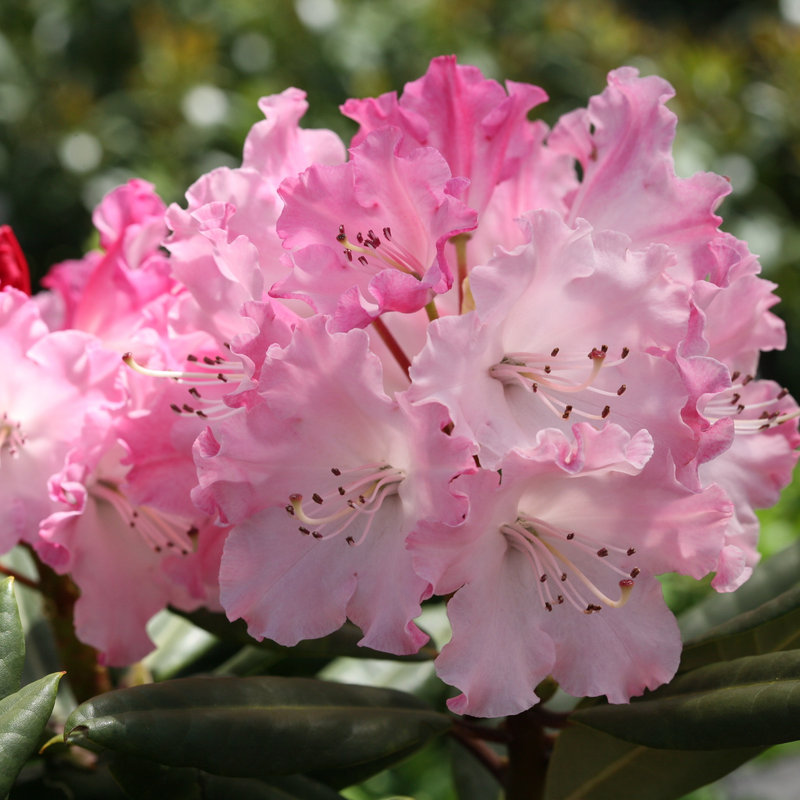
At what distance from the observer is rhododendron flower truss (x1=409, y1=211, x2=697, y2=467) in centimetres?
51

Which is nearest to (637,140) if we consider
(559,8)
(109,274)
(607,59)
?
(109,274)

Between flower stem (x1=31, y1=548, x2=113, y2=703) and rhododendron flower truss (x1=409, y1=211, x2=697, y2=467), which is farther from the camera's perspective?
flower stem (x1=31, y1=548, x2=113, y2=703)

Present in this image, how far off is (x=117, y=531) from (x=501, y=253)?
0.39 metres

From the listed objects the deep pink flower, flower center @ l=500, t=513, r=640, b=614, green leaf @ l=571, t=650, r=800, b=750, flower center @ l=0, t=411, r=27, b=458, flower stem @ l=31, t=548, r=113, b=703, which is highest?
the deep pink flower

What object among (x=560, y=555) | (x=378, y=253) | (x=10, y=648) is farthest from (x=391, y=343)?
(x=10, y=648)

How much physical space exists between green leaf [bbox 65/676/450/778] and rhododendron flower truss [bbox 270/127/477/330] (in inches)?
9.8

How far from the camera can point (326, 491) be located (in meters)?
0.58

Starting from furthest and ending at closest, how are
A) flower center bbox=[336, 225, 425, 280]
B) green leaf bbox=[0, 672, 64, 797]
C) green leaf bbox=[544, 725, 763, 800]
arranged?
green leaf bbox=[544, 725, 763, 800]
flower center bbox=[336, 225, 425, 280]
green leaf bbox=[0, 672, 64, 797]


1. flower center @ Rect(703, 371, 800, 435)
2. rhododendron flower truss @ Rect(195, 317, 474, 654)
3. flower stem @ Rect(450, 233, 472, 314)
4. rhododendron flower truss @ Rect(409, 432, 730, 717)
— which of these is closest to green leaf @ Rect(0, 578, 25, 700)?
rhododendron flower truss @ Rect(195, 317, 474, 654)

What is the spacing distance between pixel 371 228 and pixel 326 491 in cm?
17

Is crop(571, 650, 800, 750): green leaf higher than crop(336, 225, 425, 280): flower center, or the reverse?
crop(336, 225, 425, 280): flower center

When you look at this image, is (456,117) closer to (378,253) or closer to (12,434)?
(378,253)

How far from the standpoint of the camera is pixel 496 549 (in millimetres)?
555

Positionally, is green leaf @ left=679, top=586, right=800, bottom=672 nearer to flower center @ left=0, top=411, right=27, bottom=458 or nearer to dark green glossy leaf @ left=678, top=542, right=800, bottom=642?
dark green glossy leaf @ left=678, top=542, right=800, bottom=642
